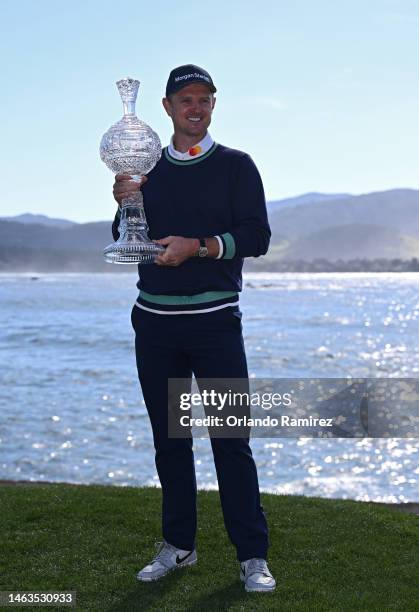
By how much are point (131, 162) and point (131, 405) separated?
2320 cm

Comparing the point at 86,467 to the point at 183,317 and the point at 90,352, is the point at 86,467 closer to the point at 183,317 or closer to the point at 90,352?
the point at 183,317

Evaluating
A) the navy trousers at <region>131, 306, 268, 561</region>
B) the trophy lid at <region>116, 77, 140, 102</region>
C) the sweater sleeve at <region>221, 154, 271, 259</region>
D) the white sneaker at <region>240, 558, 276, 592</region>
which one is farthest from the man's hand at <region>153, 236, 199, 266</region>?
the white sneaker at <region>240, 558, 276, 592</region>

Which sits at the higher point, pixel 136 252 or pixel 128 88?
pixel 128 88

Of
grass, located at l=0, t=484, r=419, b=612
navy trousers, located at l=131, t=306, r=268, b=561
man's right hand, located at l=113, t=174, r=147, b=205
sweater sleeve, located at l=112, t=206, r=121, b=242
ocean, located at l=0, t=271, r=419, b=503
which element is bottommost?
ocean, located at l=0, t=271, r=419, b=503

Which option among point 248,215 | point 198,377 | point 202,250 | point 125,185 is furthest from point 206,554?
point 125,185

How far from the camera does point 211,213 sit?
4.38m

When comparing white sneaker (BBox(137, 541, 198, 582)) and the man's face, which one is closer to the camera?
the man's face

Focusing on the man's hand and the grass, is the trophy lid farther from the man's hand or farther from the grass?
the grass

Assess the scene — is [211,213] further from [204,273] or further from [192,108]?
[192,108]

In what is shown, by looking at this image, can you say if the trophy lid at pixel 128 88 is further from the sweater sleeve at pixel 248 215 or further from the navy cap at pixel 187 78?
the sweater sleeve at pixel 248 215

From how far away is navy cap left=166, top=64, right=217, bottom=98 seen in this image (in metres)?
4.22

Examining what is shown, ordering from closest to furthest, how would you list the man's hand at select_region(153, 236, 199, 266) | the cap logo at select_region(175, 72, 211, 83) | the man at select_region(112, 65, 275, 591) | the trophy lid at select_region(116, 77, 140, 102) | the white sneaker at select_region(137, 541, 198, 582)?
the man's hand at select_region(153, 236, 199, 266) < the cap logo at select_region(175, 72, 211, 83) < the man at select_region(112, 65, 275, 591) < the trophy lid at select_region(116, 77, 140, 102) < the white sneaker at select_region(137, 541, 198, 582)

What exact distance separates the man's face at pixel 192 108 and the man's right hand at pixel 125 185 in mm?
346

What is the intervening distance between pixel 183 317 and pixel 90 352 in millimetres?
41892
